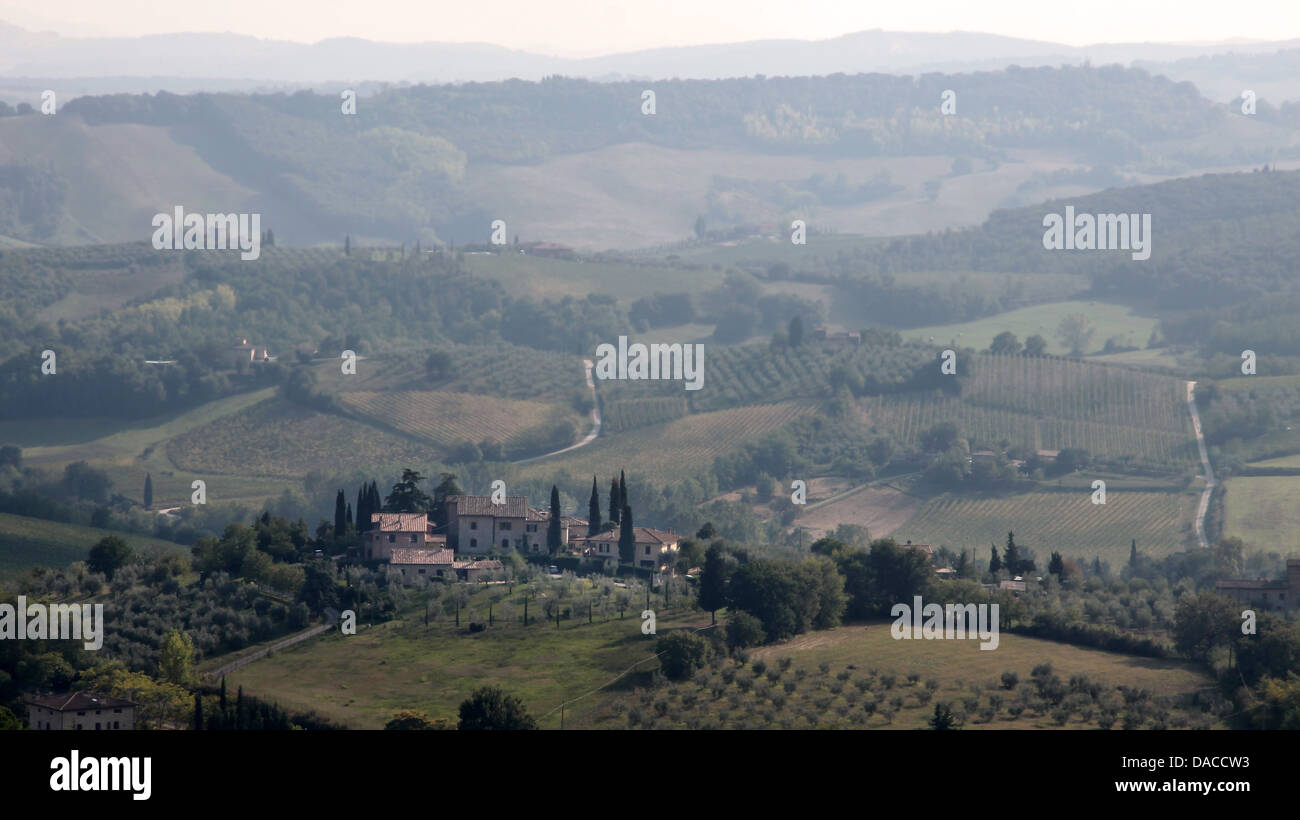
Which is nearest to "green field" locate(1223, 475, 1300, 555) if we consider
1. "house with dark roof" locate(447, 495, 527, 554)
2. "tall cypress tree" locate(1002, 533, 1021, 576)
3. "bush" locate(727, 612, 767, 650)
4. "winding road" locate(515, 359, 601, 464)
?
"tall cypress tree" locate(1002, 533, 1021, 576)

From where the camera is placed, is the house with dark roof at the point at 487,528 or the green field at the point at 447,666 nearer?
the green field at the point at 447,666

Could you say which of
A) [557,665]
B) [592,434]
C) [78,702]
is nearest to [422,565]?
[557,665]

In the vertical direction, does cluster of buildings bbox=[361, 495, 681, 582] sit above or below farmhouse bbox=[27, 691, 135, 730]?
above

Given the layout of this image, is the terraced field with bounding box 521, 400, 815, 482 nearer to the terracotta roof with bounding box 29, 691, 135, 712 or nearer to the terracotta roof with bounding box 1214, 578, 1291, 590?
the terracotta roof with bounding box 1214, 578, 1291, 590

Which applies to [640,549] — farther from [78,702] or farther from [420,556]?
[78,702]

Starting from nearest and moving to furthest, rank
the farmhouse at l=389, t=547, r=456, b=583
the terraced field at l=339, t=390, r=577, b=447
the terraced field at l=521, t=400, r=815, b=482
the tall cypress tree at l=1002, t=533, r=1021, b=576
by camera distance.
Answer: the farmhouse at l=389, t=547, r=456, b=583
the tall cypress tree at l=1002, t=533, r=1021, b=576
the terraced field at l=521, t=400, r=815, b=482
the terraced field at l=339, t=390, r=577, b=447

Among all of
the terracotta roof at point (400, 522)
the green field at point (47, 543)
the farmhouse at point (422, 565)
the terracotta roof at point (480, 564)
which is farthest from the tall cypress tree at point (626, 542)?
the green field at point (47, 543)

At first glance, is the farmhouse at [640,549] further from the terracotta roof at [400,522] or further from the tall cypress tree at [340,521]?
the tall cypress tree at [340,521]
